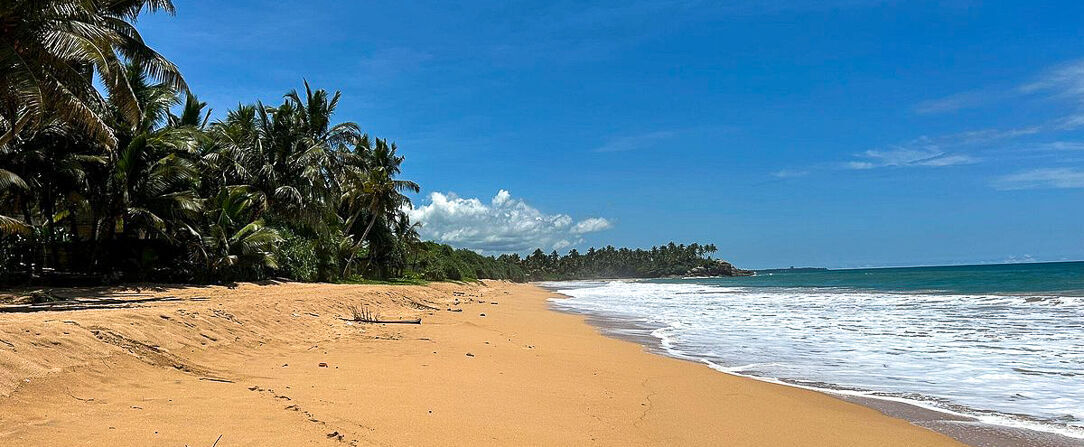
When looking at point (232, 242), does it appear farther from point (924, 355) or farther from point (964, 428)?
point (964, 428)

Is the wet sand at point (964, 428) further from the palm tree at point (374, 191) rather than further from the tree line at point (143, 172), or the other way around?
the palm tree at point (374, 191)

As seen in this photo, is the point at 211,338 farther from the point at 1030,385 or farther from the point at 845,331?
the point at 845,331

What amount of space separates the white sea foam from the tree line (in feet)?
39.3

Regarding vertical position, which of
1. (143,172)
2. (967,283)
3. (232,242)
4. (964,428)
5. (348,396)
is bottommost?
(964,428)

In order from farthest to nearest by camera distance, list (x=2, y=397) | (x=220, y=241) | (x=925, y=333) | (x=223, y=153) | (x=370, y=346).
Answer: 1. (x=223, y=153)
2. (x=220, y=241)
3. (x=925, y=333)
4. (x=370, y=346)
5. (x=2, y=397)

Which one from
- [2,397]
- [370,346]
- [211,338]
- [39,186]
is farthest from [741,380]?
[39,186]

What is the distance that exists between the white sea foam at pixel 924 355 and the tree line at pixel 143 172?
1198 cm

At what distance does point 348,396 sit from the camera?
4.88 metres

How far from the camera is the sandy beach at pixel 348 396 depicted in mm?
3744

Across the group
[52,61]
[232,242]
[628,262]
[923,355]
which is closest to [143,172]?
[232,242]

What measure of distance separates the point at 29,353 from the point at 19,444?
5.78ft

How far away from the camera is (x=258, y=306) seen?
380 inches

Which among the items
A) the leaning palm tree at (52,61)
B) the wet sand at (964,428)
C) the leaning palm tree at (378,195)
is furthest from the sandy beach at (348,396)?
the leaning palm tree at (378,195)

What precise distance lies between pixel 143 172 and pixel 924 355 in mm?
19358
